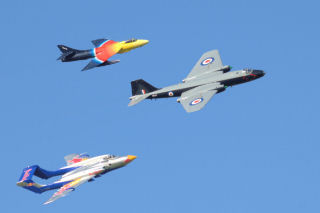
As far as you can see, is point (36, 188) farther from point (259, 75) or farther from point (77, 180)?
point (259, 75)

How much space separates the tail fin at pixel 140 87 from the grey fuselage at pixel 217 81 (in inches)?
45.8

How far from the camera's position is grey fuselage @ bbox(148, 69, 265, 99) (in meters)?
104

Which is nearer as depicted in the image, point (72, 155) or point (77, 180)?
point (77, 180)

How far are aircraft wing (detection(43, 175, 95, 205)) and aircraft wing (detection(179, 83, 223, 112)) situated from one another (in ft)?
59.8

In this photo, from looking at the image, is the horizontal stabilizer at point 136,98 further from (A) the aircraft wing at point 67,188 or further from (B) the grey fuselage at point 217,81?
(A) the aircraft wing at point 67,188

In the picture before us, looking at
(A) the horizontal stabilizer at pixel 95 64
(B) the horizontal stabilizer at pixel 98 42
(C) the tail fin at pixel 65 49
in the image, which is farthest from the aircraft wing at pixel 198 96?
(C) the tail fin at pixel 65 49

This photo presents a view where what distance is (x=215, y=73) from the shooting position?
107812 mm

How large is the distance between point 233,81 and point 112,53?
21884 mm

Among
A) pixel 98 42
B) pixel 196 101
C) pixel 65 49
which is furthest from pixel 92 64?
pixel 196 101

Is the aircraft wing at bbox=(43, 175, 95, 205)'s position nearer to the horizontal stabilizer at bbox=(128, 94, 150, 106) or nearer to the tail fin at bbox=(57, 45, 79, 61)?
the horizontal stabilizer at bbox=(128, 94, 150, 106)

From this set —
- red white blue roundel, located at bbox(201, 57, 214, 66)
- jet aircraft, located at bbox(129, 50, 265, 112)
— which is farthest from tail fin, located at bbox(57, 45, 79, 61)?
red white blue roundel, located at bbox(201, 57, 214, 66)

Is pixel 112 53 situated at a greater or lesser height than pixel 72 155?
greater

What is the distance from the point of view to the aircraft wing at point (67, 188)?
93000mm

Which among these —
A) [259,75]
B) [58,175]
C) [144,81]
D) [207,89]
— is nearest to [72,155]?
[58,175]
